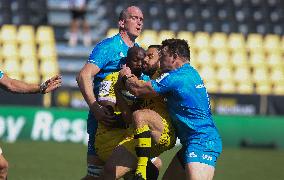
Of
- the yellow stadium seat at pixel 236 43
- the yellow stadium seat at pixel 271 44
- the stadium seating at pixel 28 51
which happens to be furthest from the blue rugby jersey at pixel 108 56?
the yellow stadium seat at pixel 271 44

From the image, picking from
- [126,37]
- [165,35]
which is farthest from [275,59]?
[126,37]

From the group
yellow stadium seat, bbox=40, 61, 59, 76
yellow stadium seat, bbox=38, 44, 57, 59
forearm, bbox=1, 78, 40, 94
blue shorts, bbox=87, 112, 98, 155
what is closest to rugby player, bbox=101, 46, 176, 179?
blue shorts, bbox=87, 112, 98, 155

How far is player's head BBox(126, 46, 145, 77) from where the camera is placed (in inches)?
330

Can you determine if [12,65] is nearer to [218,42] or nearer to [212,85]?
[212,85]

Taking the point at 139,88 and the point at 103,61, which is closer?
the point at 139,88

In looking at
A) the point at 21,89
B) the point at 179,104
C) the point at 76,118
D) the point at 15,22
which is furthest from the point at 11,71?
the point at 179,104

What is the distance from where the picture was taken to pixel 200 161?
8086 millimetres

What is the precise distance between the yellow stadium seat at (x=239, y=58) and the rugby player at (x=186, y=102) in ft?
52.8

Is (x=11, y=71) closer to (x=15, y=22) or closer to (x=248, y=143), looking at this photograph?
(x=15, y=22)

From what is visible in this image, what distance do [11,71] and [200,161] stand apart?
1515 cm

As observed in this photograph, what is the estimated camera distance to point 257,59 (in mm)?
24453

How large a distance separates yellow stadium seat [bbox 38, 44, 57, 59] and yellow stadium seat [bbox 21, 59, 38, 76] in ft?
0.91

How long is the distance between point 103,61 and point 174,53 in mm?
943

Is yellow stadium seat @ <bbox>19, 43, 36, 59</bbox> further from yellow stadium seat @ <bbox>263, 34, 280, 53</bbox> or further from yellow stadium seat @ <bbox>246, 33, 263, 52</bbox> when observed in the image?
yellow stadium seat @ <bbox>263, 34, 280, 53</bbox>
